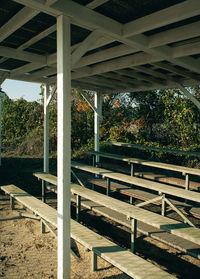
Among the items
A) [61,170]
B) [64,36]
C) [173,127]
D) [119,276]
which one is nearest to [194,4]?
[64,36]

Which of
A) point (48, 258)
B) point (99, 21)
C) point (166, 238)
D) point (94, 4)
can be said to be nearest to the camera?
point (94, 4)

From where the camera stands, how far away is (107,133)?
41.3 ft

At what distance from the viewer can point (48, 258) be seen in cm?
337

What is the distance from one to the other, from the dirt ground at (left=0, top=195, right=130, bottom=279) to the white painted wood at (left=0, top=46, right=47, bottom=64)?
2925 mm

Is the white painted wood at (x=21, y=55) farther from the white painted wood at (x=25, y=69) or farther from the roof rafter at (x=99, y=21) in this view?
the roof rafter at (x=99, y=21)

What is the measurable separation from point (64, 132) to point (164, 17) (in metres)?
1.58

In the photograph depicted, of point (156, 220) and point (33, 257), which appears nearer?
point (156, 220)

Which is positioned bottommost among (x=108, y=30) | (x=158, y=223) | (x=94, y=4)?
(x=158, y=223)

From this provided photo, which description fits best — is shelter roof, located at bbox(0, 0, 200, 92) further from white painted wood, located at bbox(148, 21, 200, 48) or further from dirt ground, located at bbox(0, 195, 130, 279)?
dirt ground, located at bbox(0, 195, 130, 279)

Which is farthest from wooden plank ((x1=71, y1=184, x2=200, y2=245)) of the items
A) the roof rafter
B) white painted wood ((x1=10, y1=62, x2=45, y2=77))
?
white painted wood ((x1=10, y1=62, x2=45, y2=77))

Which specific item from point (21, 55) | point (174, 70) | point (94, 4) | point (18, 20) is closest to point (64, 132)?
point (94, 4)

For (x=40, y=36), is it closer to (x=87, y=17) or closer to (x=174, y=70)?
(x=87, y=17)

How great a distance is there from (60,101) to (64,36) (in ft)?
2.16

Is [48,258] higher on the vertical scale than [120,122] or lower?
lower
